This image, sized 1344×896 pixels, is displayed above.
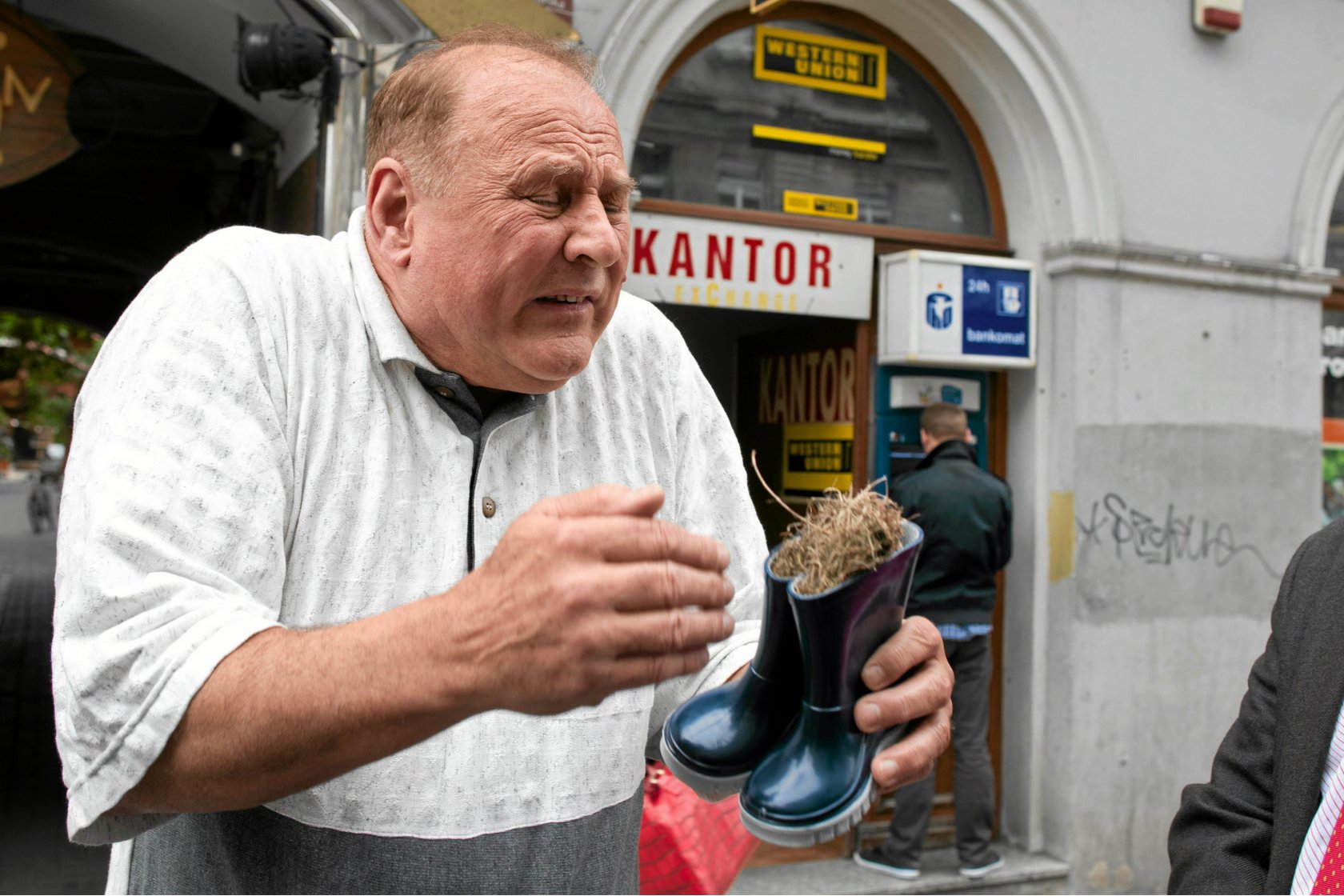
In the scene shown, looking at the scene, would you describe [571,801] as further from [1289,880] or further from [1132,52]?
[1132,52]

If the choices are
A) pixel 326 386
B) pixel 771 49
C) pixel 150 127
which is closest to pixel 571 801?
pixel 326 386

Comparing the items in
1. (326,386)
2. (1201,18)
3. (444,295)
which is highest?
(1201,18)

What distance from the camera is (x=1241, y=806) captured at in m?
1.99

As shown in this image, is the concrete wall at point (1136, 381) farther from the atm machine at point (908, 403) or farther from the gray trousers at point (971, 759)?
the gray trousers at point (971, 759)

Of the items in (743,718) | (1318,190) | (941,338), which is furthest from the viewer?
(1318,190)

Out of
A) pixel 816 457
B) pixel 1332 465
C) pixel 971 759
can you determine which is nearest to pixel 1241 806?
pixel 971 759

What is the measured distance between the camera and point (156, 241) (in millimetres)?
10758

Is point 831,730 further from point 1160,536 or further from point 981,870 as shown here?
point 1160,536

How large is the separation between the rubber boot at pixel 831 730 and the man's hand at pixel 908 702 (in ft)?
0.04

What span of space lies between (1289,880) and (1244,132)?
5.35 m

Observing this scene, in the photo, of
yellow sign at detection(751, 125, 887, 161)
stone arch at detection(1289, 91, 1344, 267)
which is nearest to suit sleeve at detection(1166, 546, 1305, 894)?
yellow sign at detection(751, 125, 887, 161)

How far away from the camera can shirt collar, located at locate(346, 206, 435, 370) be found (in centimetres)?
142

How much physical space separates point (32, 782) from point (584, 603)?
23.5 feet

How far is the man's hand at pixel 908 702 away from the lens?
3.93 feet
